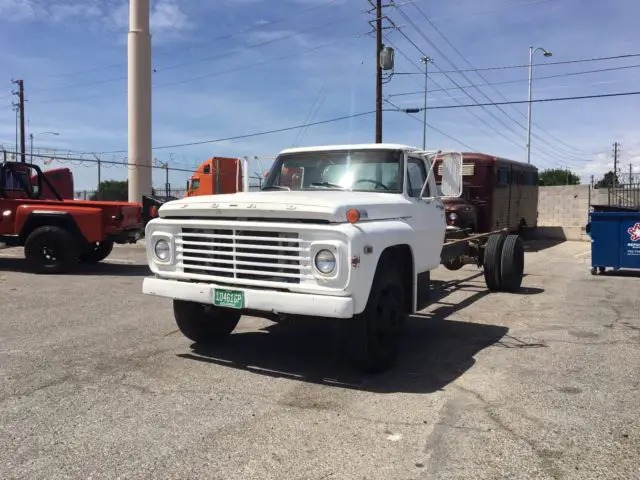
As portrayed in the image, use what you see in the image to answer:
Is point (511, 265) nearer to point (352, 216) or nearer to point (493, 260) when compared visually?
point (493, 260)

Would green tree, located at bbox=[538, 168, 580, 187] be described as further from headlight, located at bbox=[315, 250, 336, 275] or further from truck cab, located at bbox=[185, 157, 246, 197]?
headlight, located at bbox=[315, 250, 336, 275]

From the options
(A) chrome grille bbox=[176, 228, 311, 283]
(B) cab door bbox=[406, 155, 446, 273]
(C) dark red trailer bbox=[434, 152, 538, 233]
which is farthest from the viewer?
(C) dark red trailer bbox=[434, 152, 538, 233]

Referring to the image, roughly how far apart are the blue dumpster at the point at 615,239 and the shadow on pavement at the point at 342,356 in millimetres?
6490

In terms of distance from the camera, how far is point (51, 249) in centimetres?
1119

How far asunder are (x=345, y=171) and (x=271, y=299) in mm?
1988

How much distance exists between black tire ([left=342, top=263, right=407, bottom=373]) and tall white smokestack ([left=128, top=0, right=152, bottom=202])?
32861 mm

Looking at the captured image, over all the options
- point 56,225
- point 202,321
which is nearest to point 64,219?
point 56,225

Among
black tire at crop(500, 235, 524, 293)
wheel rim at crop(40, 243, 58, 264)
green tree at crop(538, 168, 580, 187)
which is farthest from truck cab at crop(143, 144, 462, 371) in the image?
green tree at crop(538, 168, 580, 187)

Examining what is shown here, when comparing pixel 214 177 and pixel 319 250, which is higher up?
pixel 214 177

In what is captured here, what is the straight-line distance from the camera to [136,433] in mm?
3713

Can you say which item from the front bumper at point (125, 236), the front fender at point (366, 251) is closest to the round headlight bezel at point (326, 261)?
the front fender at point (366, 251)

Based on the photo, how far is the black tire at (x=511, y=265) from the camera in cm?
946

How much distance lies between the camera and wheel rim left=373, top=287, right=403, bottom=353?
4.95 metres

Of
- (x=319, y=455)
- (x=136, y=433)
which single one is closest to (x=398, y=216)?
(x=319, y=455)
